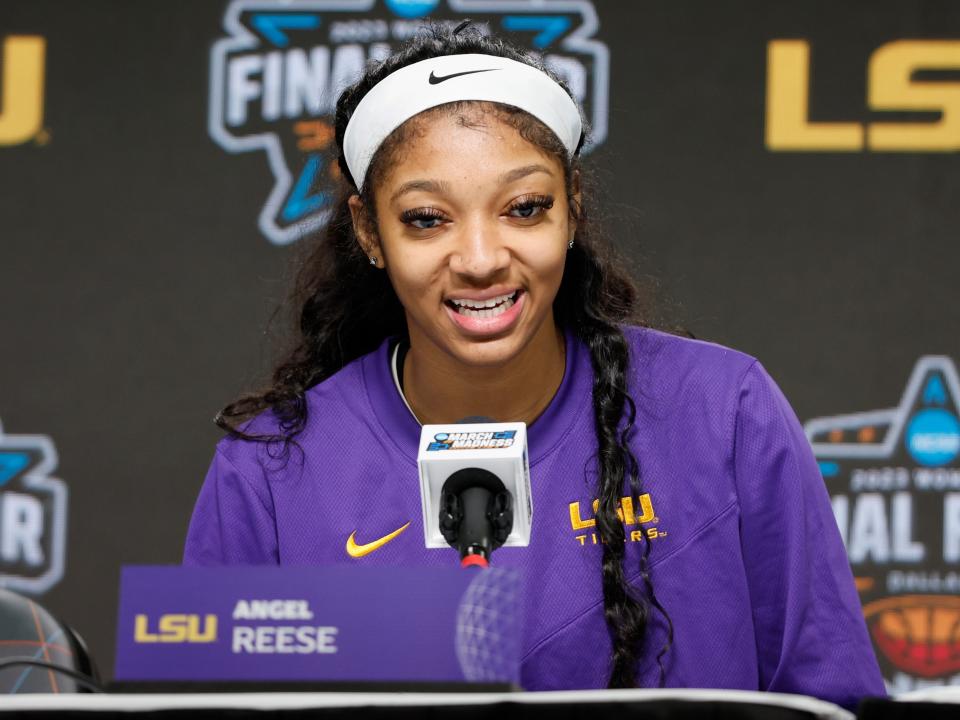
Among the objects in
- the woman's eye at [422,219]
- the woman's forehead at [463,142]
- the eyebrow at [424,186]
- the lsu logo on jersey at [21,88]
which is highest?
the lsu logo on jersey at [21,88]

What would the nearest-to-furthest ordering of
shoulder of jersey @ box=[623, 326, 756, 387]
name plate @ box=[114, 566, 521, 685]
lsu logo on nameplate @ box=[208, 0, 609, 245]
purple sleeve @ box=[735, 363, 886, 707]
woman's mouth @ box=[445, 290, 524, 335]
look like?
name plate @ box=[114, 566, 521, 685]
purple sleeve @ box=[735, 363, 886, 707]
woman's mouth @ box=[445, 290, 524, 335]
shoulder of jersey @ box=[623, 326, 756, 387]
lsu logo on nameplate @ box=[208, 0, 609, 245]

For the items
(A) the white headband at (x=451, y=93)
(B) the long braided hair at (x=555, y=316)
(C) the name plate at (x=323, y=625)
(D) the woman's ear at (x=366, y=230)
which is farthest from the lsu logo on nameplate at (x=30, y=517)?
(C) the name plate at (x=323, y=625)

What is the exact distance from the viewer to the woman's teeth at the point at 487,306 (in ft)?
5.71

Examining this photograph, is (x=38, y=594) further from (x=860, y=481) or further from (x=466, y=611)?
(x=466, y=611)

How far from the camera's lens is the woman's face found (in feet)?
5.54

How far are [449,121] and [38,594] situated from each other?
6.07ft

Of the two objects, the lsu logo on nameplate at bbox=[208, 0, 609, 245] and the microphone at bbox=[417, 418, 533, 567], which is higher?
the lsu logo on nameplate at bbox=[208, 0, 609, 245]

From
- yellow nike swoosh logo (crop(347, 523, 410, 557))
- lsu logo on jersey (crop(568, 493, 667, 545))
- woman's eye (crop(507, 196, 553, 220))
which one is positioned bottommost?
yellow nike swoosh logo (crop(347, 523, 410, 557))

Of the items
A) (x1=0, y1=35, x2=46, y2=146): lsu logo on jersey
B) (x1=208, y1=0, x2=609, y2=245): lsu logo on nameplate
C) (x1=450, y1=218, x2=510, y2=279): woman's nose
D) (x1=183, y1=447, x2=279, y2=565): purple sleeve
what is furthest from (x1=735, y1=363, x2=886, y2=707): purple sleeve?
(x1=0, y1=35, x2=46, y2=146): lsu logo on jersey

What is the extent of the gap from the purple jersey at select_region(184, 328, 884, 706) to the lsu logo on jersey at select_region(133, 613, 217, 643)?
665 mm

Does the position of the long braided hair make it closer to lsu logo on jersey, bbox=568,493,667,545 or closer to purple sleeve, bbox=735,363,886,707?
lsu logo on jersey, bbox=568,493,667,545

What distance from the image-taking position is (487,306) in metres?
1.74

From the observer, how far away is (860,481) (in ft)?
9.95

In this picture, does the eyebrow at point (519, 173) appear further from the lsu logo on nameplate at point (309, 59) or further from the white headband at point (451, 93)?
the lsu logo on nameplate at point (309, 59)
